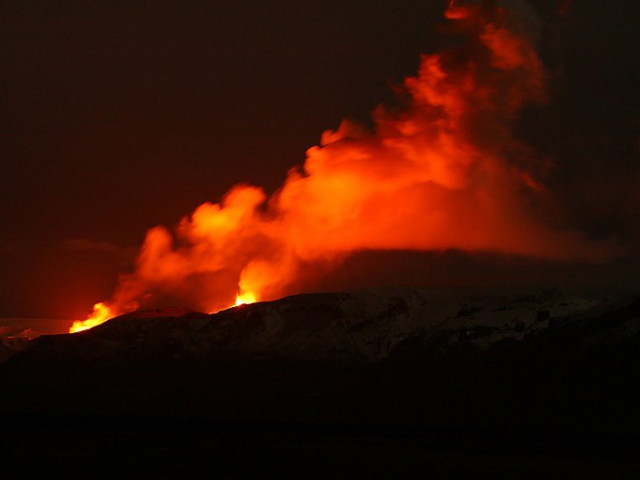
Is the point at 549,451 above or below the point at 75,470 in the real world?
below

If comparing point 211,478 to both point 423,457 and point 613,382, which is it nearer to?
point 423,457

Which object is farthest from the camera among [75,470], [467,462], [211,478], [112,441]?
[112,441]

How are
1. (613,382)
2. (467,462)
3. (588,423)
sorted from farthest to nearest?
(613,382)
(588,423)
(467,462)

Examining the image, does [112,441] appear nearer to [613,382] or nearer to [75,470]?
[75,470]

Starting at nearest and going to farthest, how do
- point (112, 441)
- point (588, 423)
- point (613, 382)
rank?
point (112, 441) < point (588, 423) < point (613, 382)

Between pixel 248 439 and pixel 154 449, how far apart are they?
2153 cm

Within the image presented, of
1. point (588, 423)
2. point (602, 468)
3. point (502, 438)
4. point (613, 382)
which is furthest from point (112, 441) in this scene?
point (613, 382)

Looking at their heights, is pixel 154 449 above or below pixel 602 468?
above

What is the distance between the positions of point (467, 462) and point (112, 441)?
190 feet

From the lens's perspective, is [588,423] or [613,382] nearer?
[588,423]

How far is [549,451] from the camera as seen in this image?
126 metres

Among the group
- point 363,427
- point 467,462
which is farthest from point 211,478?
point 363,427

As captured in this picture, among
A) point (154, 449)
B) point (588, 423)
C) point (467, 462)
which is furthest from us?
point (588, 423)

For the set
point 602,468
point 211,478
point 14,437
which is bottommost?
point 602,468
